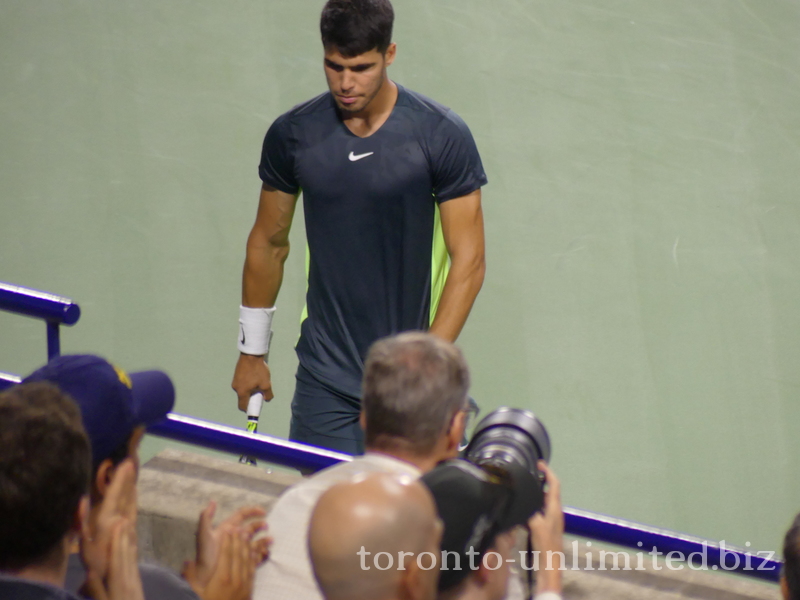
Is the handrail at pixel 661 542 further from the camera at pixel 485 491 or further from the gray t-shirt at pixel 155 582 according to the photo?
the gray t-shirt at pixel 155 582

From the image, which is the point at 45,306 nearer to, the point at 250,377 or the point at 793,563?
the point at 250,377

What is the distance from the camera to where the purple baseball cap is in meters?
1.75

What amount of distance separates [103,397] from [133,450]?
11 cm

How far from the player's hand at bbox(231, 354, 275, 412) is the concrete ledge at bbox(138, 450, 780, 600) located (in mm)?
647

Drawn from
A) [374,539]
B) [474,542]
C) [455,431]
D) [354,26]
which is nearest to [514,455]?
[455,431]

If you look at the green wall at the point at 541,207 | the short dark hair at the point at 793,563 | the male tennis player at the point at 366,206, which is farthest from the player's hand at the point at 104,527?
the green wall at the point at 541,207

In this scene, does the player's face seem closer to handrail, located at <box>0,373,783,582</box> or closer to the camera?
handrail, located at <box>0,373,783,582</box>

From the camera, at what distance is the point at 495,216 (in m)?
5.79

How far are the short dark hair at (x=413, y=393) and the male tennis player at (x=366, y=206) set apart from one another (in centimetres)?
127

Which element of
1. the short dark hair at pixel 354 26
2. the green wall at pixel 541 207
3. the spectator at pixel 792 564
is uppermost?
the short dark hair at pixel 354 26

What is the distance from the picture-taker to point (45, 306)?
8.47ft

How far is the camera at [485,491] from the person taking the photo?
1576 millimetres

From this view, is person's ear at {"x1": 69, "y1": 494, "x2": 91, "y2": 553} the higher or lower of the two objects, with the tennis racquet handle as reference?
higher

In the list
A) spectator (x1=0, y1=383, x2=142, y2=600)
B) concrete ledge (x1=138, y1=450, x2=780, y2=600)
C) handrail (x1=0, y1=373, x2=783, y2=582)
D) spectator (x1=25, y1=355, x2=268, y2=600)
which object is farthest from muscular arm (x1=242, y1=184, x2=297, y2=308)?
spectator (x1=0, y1=383, x2=142, y2=600)
